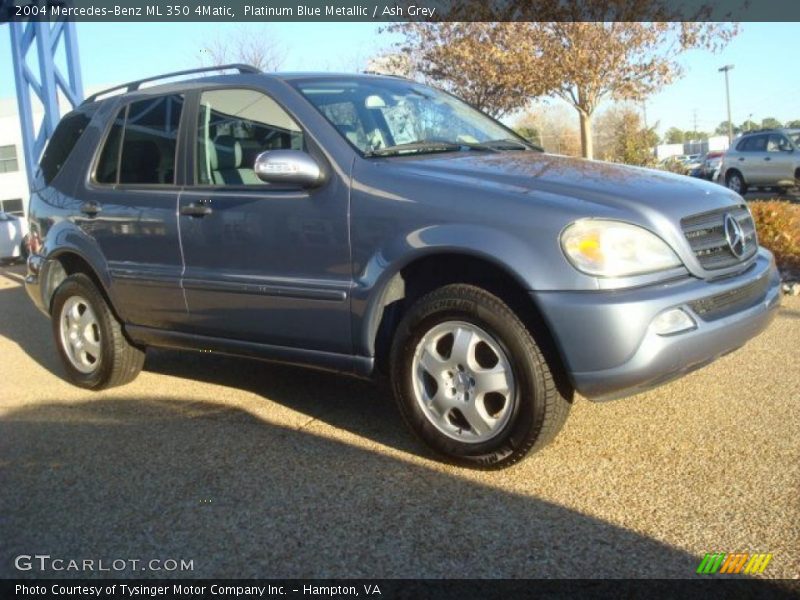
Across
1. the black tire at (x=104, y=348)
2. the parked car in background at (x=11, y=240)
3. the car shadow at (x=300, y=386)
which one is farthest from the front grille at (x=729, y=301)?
the parked car in background at (x=11, y=240)

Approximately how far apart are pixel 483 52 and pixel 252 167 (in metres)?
12.1

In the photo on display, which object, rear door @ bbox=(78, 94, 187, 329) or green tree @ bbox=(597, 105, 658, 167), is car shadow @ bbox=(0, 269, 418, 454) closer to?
rear door @ bbox=(78, 94, 187, 329)

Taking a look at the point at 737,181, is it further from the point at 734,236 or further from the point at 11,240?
the point at 734,236

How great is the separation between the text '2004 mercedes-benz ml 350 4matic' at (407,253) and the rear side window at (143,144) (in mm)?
14

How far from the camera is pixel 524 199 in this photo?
3461 mm

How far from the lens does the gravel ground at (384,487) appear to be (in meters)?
2.92

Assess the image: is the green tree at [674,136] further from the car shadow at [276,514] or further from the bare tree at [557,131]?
the car shadow at [276,514]

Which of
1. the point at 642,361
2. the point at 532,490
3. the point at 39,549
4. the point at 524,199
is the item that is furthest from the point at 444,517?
the point at 39,549

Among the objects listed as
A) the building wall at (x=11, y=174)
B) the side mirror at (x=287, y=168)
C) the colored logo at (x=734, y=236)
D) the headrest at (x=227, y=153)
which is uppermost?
the building wall at (x=11, y=174)

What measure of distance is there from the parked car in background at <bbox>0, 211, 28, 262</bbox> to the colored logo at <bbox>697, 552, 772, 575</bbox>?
14552 millimetres

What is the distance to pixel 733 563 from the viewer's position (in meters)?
2.74

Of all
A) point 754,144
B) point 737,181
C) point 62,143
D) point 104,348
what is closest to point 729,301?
point 104,348

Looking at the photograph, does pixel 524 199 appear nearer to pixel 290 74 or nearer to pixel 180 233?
pixel 290 74

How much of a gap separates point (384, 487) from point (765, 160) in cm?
1941
